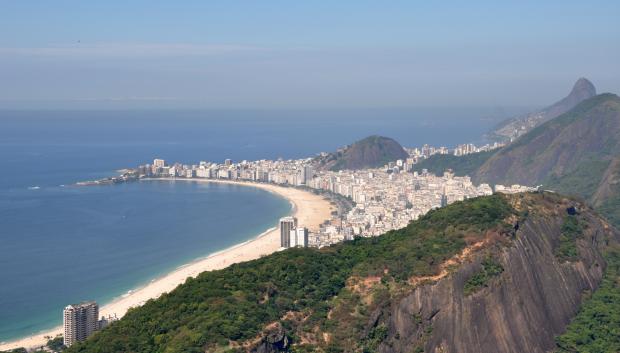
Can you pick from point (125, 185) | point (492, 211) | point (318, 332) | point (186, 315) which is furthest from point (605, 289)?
point (125, 185)

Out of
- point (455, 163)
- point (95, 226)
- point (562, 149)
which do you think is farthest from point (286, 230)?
point (455, 163)

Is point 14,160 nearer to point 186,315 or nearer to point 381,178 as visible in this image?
point 381,178

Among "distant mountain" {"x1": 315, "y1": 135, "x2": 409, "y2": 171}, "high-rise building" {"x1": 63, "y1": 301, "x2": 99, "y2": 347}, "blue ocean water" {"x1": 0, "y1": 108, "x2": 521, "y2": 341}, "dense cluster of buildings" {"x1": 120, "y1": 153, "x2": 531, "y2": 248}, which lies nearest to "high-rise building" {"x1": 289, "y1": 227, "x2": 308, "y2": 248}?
"dense cluster of buildings" {"x1": 120, "y1": 153, "x2": 531, "y2": 248}

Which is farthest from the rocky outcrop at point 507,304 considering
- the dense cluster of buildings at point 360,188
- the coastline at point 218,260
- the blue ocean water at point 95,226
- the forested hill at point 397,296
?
the blue ocean water at point 95,226

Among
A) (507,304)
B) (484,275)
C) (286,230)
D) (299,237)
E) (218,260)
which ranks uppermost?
(484,275)

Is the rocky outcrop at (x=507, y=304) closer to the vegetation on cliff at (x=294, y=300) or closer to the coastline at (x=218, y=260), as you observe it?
the vegetation on cliff at (x=294, y=300)

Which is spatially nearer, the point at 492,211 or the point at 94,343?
the point at 94,343

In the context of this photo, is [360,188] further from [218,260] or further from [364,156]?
[218,260]
